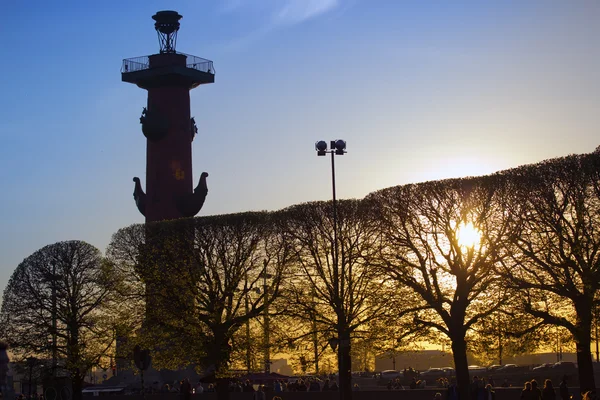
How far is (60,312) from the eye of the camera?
192 ft

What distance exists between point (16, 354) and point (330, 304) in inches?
907

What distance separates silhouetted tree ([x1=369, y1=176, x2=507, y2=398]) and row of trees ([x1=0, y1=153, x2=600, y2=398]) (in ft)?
0.19

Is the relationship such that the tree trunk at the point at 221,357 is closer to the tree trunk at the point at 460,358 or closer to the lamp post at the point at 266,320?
the lamp post at the point at 266,320

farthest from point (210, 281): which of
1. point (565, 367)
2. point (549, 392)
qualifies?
point (565, 367)

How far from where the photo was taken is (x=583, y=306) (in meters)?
39.2

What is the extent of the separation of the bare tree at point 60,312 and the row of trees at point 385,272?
4.77 metres

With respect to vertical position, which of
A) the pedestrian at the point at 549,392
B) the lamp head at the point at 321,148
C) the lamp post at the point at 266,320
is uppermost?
the lamp head at the point at 321,148

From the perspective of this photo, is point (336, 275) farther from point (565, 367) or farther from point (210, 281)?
point (565, 367)

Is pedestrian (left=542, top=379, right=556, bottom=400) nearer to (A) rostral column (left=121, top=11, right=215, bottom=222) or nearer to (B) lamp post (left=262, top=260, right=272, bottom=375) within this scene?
(B) lamp post (left=262, top=260, right=272, bottom=375)

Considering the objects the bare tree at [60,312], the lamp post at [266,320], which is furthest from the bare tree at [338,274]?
the bare tree at [60,312]

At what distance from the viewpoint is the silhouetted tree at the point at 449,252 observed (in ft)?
136

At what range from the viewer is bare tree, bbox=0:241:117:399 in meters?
57.3

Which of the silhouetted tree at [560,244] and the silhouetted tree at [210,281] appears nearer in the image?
the silhouetted tree at [560,244]

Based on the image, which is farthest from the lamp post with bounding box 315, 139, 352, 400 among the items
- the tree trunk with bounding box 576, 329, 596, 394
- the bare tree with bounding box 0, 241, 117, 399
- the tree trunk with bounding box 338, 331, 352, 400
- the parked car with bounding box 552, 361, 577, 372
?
the parked car with bounding box 552, 361, 577, 372
